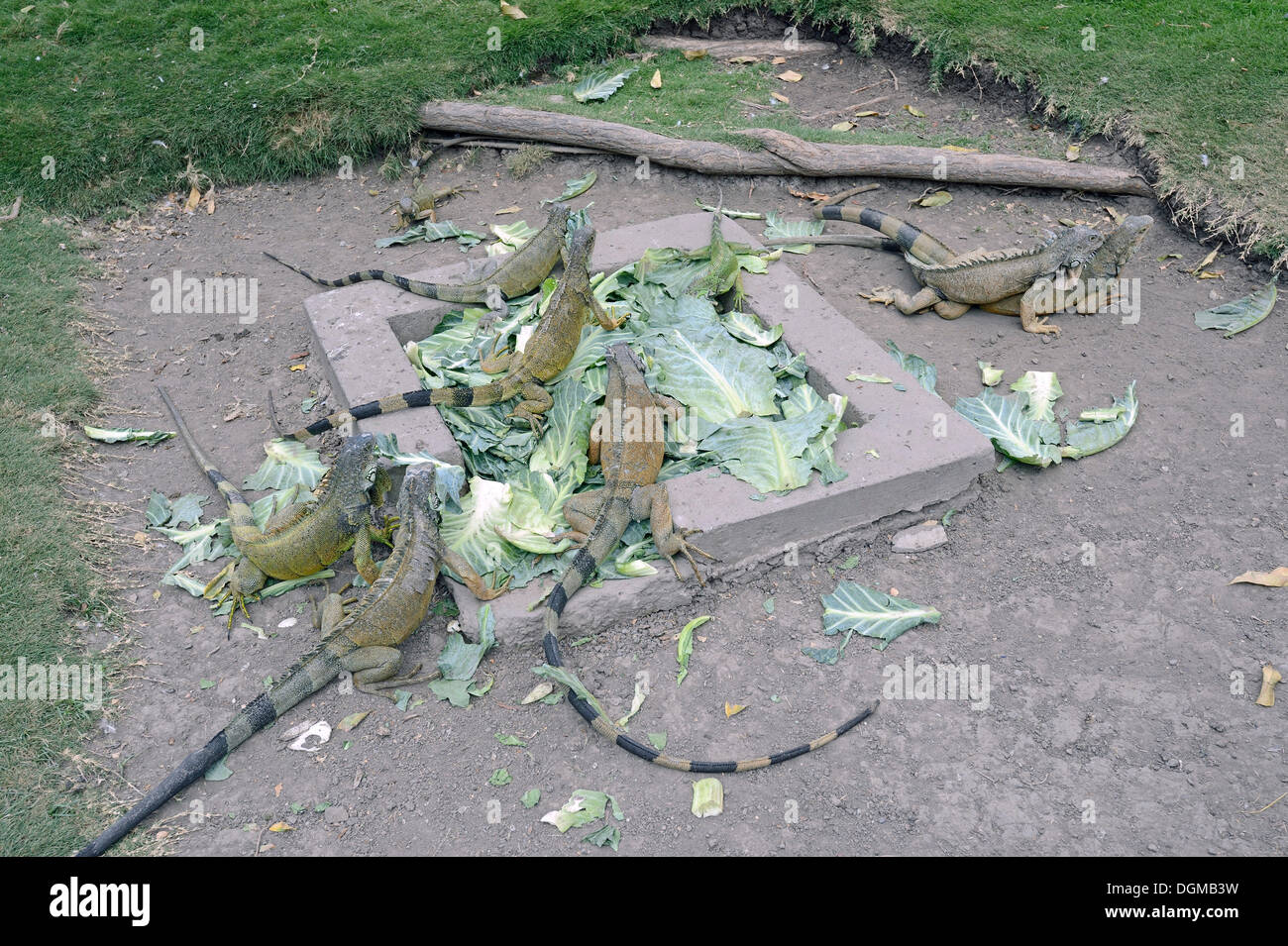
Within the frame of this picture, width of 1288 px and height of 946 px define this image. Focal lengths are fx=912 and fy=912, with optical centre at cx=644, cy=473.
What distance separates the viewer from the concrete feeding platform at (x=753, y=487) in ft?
16.9

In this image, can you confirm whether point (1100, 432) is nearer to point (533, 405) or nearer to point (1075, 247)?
point (1075, 247)

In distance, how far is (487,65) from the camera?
1013cm

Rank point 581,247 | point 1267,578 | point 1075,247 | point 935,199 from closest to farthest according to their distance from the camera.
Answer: point 1267,578, point 581,247, point 1075,247, point 935,199

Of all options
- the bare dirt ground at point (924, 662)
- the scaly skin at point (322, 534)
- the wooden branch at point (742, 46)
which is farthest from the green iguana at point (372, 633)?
the wooden branch at point (742, 46)

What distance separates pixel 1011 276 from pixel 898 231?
1.08 metres

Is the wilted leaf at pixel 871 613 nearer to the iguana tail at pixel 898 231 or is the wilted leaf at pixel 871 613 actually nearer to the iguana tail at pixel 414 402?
the iguana tail at pixel 414 402

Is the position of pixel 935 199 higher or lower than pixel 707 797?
higher

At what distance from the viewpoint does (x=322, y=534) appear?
5.24m

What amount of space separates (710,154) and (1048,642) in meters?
5.66

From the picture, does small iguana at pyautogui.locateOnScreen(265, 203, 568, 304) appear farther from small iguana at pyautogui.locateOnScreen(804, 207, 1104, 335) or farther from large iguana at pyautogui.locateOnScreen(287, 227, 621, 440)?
small iguana at pyautogui.locateOnScreen(804, 207, 1104, 335)

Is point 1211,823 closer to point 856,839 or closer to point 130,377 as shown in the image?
point 856,839

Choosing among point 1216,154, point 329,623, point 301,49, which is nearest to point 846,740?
point 329,623

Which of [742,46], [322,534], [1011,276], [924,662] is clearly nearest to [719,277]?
[1011,276]

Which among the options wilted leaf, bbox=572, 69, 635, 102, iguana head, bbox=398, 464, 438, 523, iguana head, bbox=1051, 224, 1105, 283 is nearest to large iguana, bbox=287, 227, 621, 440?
iguana head, bbox=398, 464, 438, 523
